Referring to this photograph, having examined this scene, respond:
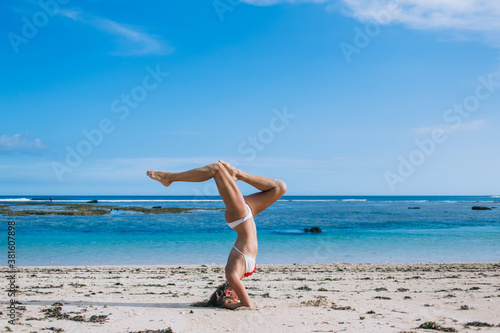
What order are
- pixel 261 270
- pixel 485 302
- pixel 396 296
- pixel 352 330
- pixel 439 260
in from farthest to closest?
pixel 439 260
pixel 261 270
pixel 396 296
pixel 485 302
pixel 352 330

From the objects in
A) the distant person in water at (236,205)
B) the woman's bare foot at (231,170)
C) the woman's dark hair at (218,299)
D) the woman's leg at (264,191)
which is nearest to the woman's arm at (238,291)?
the distant person in water at (236,205)

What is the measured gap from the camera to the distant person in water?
598 centimetres

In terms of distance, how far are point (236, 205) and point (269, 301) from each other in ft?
6.66

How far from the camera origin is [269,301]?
6.93 m

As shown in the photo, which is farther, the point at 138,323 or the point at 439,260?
the point at 439,260

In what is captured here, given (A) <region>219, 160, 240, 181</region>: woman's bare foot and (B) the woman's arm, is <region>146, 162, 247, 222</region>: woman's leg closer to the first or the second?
(A) <region>219, 160, 240, 181</region>: woman's bare foot

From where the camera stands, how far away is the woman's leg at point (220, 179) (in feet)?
19.5

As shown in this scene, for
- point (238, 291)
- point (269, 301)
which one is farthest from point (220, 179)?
point (269, 301)

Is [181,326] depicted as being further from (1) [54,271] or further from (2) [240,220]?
(1) [54,271]

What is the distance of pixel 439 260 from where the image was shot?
49.4 feet

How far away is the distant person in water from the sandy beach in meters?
0.37

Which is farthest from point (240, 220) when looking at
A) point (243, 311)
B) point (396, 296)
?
point (396, 296)

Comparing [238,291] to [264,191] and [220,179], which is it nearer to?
[264,191]

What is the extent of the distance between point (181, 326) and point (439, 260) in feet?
42.8
